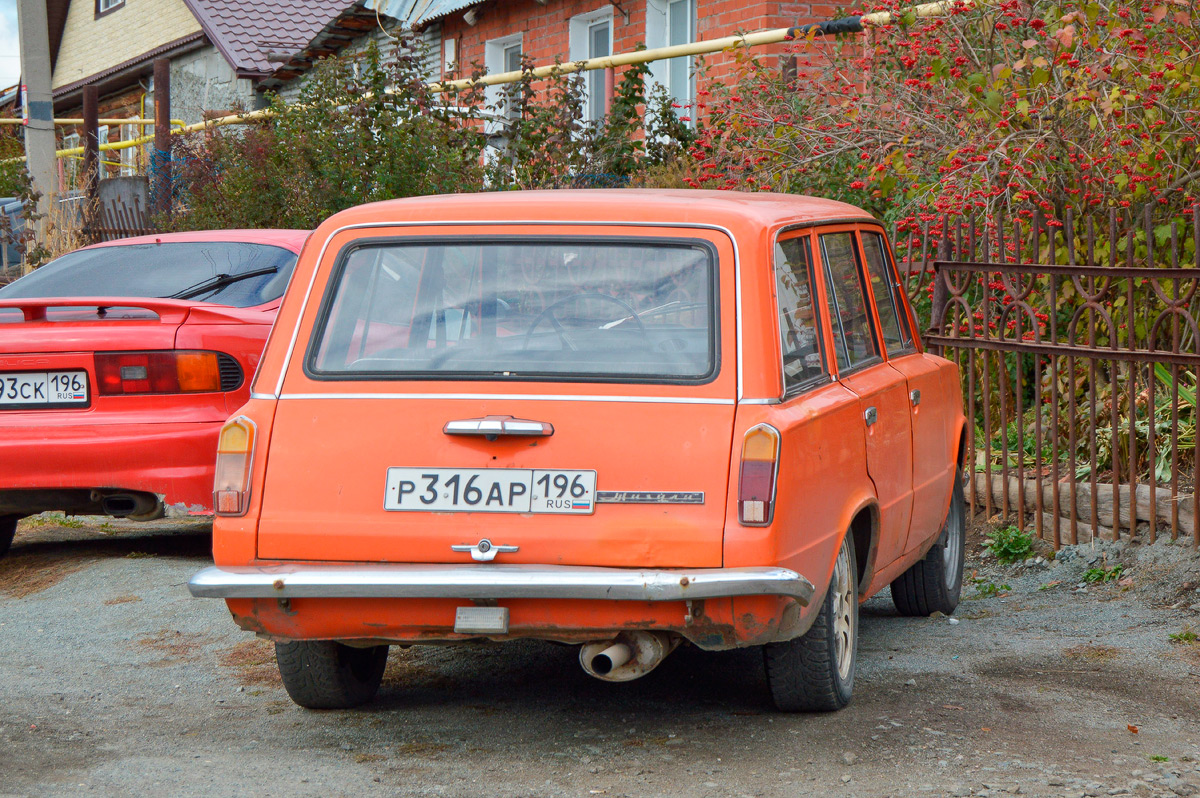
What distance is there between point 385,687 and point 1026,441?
4.27 metres

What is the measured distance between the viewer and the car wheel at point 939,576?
5934 millimetres

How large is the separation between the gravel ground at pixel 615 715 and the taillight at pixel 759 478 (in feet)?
2.42

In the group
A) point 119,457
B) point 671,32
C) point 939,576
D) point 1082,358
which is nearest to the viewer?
point 939,576

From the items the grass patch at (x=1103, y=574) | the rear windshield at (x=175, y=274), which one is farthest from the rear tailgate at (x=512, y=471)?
the grass patch at (x=1103, y=574)

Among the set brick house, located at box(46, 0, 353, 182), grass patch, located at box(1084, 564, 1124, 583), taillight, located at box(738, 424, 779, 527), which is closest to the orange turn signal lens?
taillight, located at box(738, 424, 779, 527)

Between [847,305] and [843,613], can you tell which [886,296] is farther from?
[843,613]

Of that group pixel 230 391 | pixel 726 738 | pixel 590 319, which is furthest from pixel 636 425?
pixel 230 391

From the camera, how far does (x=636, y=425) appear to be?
393 centimetres

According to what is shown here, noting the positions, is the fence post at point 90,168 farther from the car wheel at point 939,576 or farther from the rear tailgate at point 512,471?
the rear tailgate at point 512,471

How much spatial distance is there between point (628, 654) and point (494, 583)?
0.51 metres

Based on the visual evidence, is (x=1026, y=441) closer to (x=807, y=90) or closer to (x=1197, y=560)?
(x=1197, y=560)

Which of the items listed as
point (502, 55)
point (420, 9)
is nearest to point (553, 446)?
point (502, 55)

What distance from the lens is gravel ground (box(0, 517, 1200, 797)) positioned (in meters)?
3.90

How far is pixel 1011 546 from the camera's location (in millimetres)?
A: 7020
